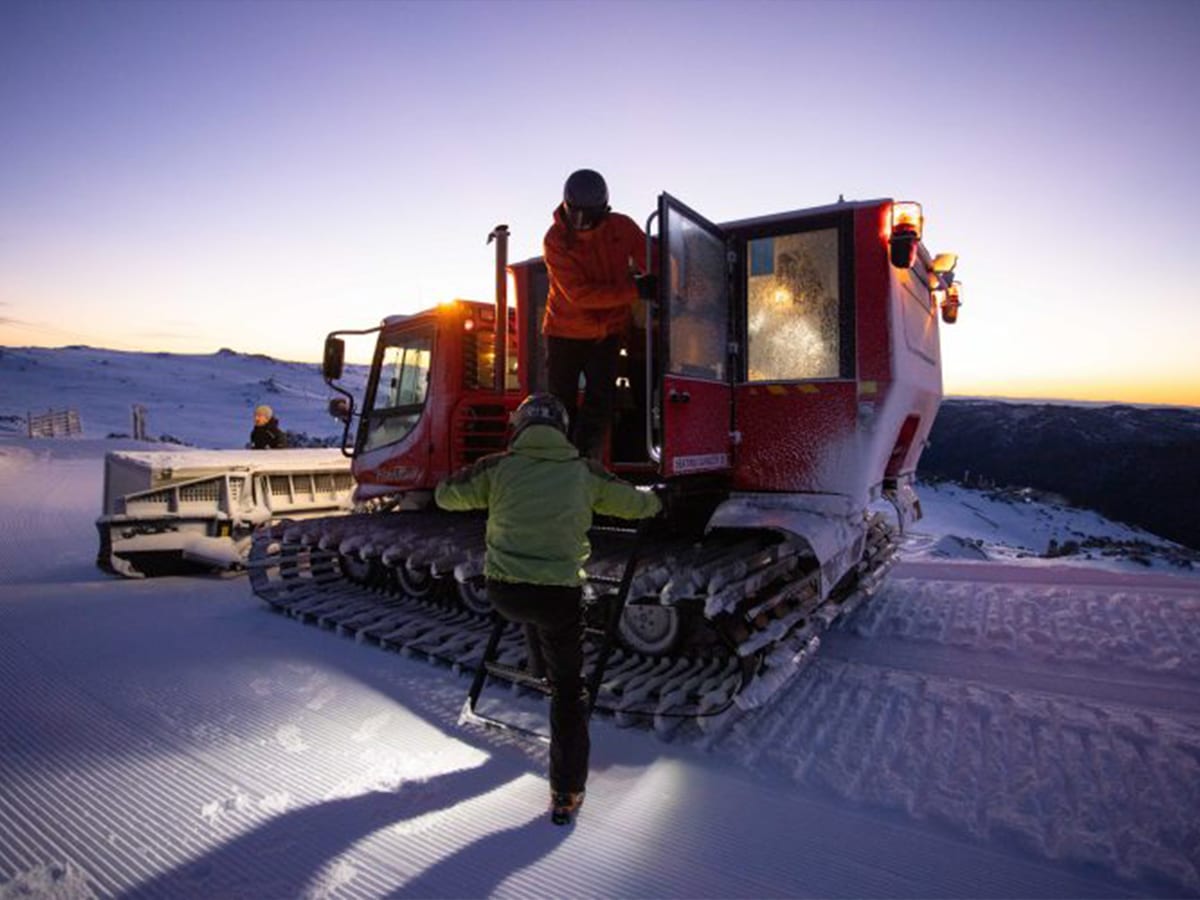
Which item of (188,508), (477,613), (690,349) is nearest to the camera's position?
(690,349)

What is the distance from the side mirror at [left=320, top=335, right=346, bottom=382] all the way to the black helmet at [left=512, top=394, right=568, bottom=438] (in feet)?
11.8

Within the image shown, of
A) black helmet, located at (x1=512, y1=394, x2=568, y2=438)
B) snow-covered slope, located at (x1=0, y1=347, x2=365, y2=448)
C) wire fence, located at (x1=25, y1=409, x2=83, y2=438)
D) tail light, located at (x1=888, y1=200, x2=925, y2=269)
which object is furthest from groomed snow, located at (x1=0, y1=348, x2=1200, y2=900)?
snow-covered slope, located at (x1=0, y1=347, x2=365, y2=448)

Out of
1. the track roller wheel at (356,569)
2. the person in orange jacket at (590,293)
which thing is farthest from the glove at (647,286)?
the track roller wheel at (356,569)

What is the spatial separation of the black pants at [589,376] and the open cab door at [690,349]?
0.33 m

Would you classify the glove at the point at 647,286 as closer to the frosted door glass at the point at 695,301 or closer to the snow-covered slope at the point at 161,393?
the frosted door glass at the point at 695,301

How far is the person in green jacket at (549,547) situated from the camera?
3023 millimetres

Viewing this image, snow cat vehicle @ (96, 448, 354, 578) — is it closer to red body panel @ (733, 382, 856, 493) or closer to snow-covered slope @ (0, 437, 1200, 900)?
snow-covered slope @ (0, 437, 1200, 900)

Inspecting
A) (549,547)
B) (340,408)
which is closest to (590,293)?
(549,547)

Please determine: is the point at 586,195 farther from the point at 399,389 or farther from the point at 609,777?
the point at 399,389

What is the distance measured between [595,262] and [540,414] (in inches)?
60.8

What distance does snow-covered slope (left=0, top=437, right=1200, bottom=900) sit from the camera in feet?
8.41

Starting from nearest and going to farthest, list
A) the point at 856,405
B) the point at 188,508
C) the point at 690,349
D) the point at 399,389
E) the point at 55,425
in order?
the point at 690,349
the point at 856,405
the point at 399,389
the point at 188,508
the point at 55,425

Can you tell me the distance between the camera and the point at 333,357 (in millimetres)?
6148

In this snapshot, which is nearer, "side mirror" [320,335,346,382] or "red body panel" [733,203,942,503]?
"red body panel" [733,203,942,503]
